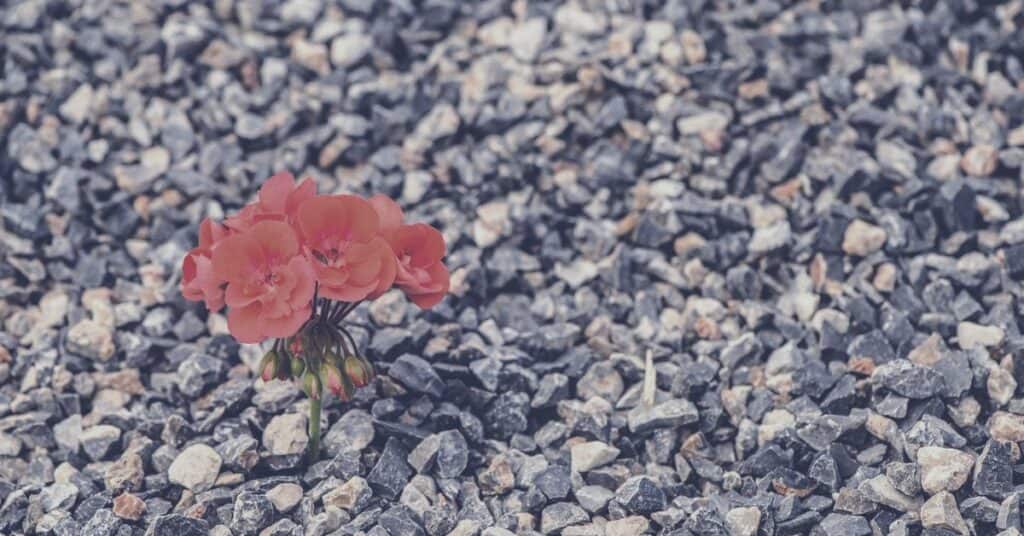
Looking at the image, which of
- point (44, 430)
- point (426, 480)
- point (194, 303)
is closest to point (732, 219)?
point (426, 480)

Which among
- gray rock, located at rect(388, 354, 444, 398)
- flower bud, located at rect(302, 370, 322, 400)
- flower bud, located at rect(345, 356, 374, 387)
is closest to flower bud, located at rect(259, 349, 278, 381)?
flower bud, located at rect(302, 370, 322, 400)

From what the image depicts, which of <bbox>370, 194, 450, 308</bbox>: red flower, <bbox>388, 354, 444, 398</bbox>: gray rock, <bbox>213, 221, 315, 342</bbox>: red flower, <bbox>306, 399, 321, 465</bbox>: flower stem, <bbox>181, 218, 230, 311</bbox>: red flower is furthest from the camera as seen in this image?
<bbox>388, 354, 444, 398</bbox>: gray rock

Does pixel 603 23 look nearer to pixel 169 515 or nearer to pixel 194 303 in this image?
pixel 194 303

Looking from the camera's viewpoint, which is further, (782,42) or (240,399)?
(782,42)

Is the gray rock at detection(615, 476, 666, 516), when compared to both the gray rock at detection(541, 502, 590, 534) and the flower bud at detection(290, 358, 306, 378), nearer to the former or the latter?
the gray rock at detection(541, 502, 590, 534)

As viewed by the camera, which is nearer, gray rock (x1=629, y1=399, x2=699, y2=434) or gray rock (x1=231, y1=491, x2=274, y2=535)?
gray rock (x1=231, y1=491, x2=274, y2=535)

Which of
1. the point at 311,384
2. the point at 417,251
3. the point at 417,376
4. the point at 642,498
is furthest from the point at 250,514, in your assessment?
the point at 642,498
